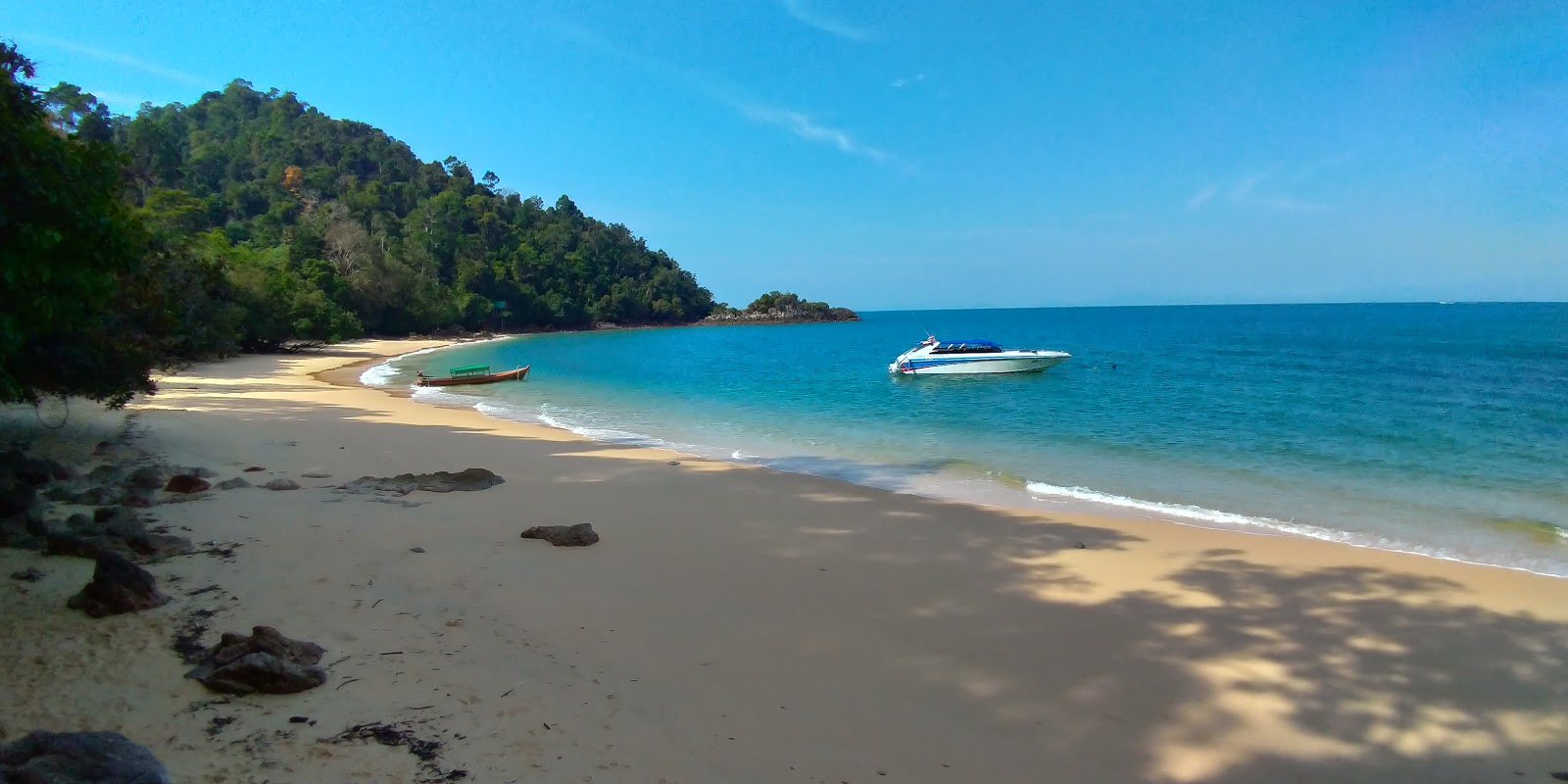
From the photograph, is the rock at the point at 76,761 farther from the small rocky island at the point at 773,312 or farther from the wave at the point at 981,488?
the small rocky island at the point at 773,312

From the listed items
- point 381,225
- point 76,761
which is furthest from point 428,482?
point 381,225

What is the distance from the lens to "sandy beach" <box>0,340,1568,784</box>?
13.3 ft

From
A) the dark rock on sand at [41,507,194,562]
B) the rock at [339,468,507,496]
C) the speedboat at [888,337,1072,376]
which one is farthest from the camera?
the speedboat at [888,337,1072,376]

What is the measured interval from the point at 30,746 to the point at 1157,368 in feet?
141

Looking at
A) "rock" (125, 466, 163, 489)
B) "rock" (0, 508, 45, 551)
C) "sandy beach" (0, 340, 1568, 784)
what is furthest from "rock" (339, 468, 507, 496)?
"rock" (0, 508, 45, 551)

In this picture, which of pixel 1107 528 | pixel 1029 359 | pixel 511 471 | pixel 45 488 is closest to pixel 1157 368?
pixel 1029 359

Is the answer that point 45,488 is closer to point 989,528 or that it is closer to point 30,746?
point 30,746

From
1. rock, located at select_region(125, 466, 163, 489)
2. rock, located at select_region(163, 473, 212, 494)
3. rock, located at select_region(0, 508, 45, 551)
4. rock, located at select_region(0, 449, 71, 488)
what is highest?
rock, located at select_region(0, 449, 71, 488)

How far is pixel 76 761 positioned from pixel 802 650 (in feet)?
13.1

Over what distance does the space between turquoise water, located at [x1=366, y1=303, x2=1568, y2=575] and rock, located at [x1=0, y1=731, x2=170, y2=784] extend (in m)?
10.3

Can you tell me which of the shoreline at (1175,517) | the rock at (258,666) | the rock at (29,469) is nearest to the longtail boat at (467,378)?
the shoreline at (1175,517)

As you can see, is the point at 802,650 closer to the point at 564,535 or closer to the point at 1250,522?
the point at 564,535

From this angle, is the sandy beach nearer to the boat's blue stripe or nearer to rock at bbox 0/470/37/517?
rock at bbox 0/470/37/517

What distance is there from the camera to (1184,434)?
18.2 meters
